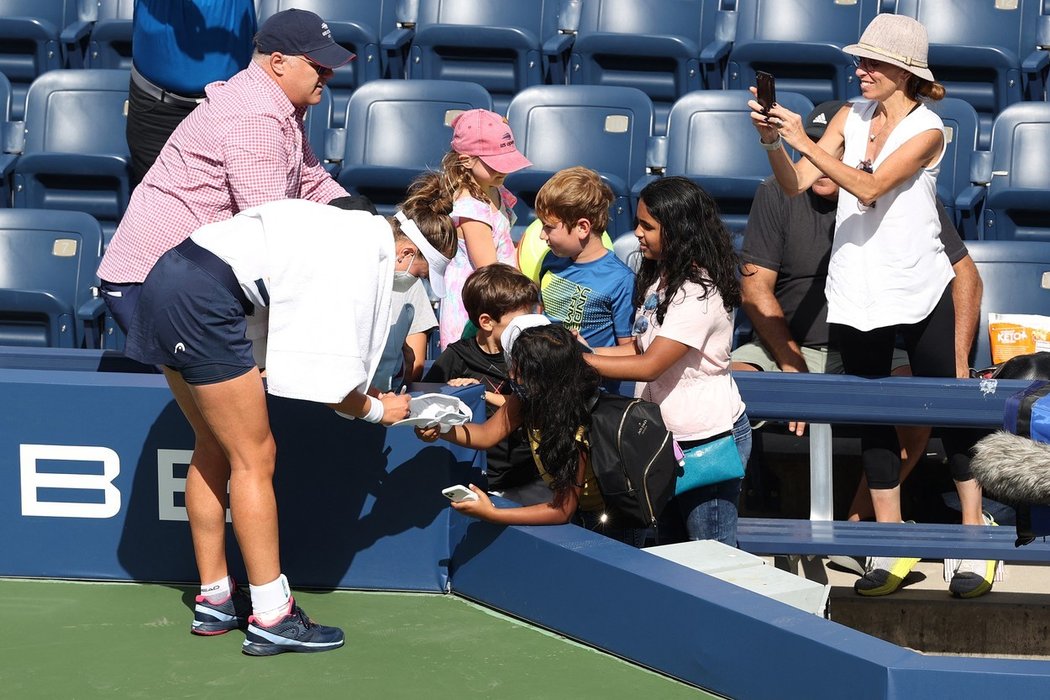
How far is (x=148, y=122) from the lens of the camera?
4.61 m

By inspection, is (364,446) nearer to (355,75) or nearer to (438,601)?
(438,601)

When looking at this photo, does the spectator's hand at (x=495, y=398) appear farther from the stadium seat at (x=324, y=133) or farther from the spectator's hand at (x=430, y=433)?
the stadium seat at (x=324, y=133)

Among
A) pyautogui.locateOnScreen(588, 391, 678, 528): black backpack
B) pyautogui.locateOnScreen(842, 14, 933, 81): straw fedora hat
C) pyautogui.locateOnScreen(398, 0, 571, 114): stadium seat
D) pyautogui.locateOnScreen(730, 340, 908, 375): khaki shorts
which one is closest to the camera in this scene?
pyautogui.locateOnScreen(588, 391, 678, 528): black backpack

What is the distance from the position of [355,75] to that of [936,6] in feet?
9.49

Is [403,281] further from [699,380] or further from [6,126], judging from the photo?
[6,126]

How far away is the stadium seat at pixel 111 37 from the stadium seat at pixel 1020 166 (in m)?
4.20

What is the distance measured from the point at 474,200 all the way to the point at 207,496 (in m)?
1.41

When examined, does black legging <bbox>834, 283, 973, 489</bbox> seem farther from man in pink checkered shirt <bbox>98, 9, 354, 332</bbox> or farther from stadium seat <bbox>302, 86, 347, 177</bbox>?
stadium seat <bbox>302, 86, 347, 177</bbox>

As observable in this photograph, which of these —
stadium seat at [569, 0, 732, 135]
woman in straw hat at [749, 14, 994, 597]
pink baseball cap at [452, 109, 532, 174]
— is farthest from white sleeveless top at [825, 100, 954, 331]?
stadium seat at [569, 0, 732, 135]

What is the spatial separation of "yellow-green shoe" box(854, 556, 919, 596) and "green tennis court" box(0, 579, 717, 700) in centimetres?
168

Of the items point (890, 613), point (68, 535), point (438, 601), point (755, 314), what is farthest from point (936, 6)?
point (68, 535)

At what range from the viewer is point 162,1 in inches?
179

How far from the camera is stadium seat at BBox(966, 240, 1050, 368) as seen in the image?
5.10 metres

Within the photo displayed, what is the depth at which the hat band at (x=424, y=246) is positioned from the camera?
348 centimetres
